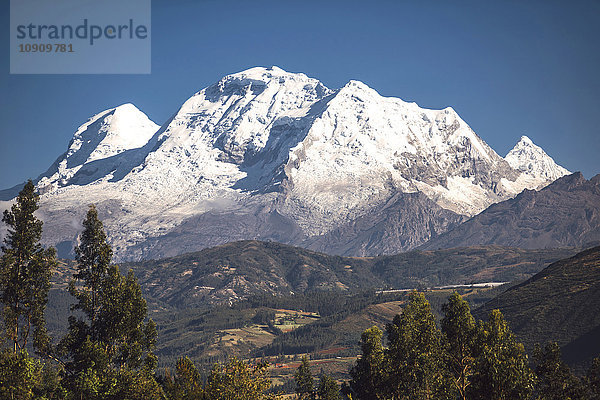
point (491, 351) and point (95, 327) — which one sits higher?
point (95, 327)

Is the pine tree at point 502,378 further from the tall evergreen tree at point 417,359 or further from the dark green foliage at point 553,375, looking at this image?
the dark green foliage at point 553,375

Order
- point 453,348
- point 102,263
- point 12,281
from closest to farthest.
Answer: point 12,281 → point 102,263 → point 453,348

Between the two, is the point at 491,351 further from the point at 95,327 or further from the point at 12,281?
the point at 12,281

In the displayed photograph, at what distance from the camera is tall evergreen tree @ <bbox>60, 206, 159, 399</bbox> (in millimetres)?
101375

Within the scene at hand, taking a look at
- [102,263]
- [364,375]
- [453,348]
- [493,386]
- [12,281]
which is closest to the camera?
[493,386]

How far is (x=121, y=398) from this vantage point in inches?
3947

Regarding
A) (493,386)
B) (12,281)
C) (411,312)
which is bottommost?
(493,386)

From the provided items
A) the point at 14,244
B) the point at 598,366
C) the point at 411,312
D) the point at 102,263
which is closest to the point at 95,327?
the point at 102,263

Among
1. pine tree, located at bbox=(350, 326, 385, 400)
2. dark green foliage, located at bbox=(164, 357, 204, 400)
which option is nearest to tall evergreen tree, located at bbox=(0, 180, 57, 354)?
dark green foliage, located at bbox=(164, 357, 204, 400)

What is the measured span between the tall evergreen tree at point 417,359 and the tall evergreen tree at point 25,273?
5548 cm

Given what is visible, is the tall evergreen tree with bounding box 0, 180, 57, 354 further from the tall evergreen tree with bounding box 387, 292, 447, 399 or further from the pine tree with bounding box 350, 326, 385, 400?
the pine tree with bounding box 350, 326, 385, 400

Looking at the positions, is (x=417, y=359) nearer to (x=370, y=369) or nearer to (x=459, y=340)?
(x=459, y=340)

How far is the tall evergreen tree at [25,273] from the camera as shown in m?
101

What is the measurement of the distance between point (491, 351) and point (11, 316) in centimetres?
7027
